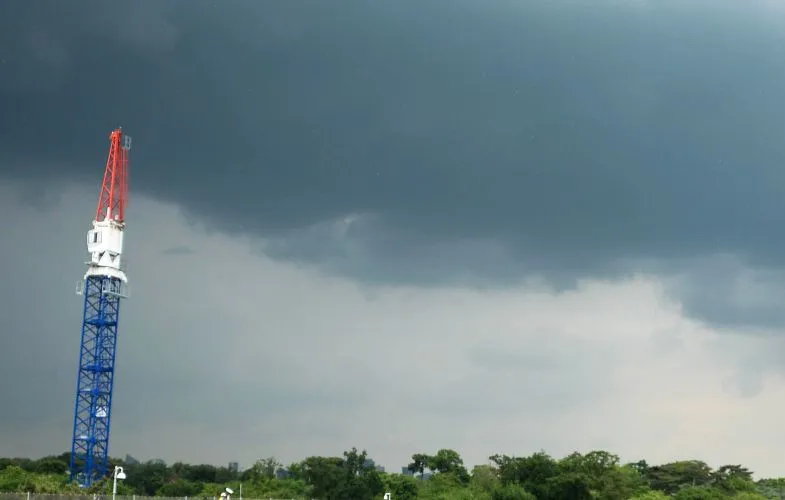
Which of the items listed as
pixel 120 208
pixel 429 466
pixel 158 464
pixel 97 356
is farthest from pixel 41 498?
pixel 158 464

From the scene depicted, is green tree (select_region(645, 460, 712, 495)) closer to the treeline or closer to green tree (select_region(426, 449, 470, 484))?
the treeline

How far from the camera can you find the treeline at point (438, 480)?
11506cm

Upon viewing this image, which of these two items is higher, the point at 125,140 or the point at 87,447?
the point at 125,140

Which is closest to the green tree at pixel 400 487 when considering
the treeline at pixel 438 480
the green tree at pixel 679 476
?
the treeline at pixel 438 480

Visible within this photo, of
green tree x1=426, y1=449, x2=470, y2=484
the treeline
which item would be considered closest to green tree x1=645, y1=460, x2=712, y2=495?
the treeline

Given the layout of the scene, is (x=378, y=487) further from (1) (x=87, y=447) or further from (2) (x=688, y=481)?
(2) (x=688, y=481)

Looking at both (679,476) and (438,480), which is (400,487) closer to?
(438,480)

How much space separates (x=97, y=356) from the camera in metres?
117

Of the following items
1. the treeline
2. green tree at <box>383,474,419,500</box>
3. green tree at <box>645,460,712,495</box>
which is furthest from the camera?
green tree at <box>645,460,712,495</box>

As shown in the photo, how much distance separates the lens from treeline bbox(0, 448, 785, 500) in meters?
115

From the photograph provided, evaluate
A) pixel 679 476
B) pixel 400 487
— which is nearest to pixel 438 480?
pixel 400 487

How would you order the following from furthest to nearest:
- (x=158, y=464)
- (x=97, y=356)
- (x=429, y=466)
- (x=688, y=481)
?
1. (x=158, y=464)
2. (x=688, y=481)
3. (x=429, y=466)
4. (x=97, y=356)

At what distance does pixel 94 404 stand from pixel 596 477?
61.3m

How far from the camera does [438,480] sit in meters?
141
